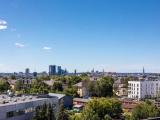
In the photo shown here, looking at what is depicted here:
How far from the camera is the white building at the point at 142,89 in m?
113

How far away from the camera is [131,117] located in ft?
176

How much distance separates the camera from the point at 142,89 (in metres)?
114

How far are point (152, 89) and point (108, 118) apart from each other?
71076 millimetres

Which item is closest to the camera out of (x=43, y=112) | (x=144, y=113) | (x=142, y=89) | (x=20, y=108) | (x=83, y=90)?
(x=20, y=108)

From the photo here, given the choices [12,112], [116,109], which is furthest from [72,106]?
[12,112]

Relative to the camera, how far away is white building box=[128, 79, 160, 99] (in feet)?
371

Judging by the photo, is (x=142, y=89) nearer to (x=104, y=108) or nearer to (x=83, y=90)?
(x=83, y=90)

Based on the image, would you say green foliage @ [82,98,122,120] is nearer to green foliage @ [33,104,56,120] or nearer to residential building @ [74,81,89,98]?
green foliage @ [33,104,56,120]

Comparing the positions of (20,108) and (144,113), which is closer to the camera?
(20,108)

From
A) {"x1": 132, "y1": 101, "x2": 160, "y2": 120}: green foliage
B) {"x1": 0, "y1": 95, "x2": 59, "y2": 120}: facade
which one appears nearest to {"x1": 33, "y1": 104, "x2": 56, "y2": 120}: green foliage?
{"x1": 0, "y1": 95, "x2": 59, "y2": 120}: facade

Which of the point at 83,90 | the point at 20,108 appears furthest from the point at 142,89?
the point at 20,108

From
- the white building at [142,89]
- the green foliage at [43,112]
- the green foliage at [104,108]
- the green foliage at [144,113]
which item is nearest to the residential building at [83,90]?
the white building at [142,89]

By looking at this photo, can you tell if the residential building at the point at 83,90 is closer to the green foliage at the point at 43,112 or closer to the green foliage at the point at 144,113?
the green foliage at the point at 144,113

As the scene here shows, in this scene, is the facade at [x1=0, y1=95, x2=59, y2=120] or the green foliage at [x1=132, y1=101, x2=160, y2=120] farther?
the green foliage at [x1=132, y1=101, x2=160, y2=120]
